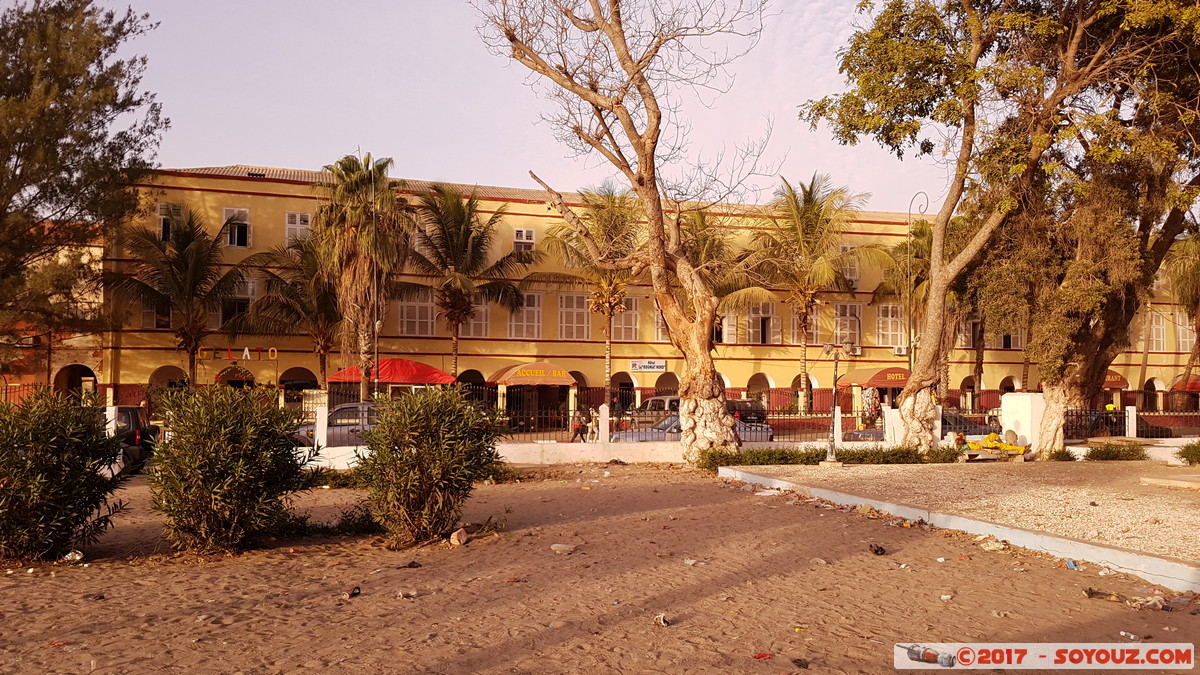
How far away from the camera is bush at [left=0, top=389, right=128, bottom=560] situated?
790cm

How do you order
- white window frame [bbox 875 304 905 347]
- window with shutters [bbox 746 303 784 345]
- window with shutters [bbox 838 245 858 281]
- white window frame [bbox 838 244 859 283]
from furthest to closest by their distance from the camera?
white window frame [bbox 875 304 905 347] < window with shutters [bbox 746 303 784 345] < white window frame [bbox 838 244 859 283] < window with shutters [bbox 838 245 858 281]

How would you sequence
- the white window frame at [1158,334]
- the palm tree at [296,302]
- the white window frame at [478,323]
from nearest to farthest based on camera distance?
the palm tree at [296,302] → the white window frame at [478,323] → the white window frame at [1158,334]

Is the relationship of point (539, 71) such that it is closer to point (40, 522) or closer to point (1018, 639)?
point (40, 522)

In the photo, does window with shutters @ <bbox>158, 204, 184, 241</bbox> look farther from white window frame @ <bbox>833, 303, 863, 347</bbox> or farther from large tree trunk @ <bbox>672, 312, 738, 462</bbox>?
white window frame @ <bbox>833, 303, 863, 347</bbox>

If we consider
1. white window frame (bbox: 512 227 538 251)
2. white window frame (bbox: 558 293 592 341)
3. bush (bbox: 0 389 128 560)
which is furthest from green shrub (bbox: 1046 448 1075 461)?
white window frame (bbox: 512 227 538 251)

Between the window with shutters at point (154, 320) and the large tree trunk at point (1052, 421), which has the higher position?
the window with shutters at point (154, 320)

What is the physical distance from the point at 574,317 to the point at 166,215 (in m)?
15.6


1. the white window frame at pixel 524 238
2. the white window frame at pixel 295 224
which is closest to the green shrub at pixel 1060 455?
the white window frame at pixel 524 238

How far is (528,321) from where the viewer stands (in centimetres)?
3694

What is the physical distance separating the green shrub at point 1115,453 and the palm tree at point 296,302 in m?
22.6

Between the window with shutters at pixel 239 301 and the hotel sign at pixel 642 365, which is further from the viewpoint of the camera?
the hotel sign at pixel 642 365

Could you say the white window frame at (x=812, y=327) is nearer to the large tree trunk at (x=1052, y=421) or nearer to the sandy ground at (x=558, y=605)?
the large tree trunk at (x=1052, y=421)

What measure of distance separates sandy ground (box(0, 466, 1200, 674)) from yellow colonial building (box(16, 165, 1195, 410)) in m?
18.9

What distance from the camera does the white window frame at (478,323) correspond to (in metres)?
35.9
